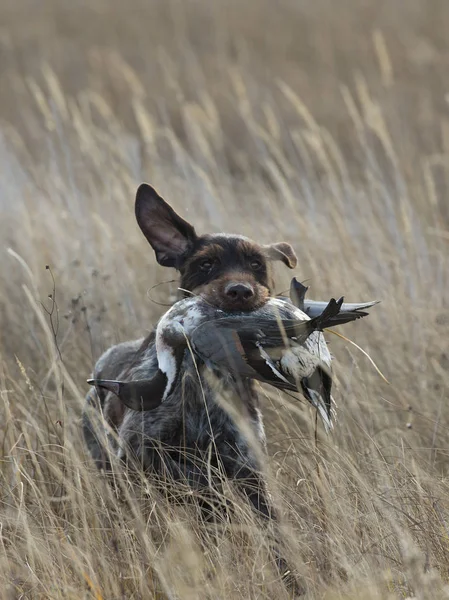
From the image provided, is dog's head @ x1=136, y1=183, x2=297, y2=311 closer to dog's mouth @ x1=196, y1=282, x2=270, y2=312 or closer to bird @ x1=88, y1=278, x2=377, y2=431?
dog's mouth @ x1=196, y1=282, x2=270, y2=312

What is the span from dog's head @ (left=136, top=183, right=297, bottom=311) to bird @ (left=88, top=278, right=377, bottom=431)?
0.42 meters

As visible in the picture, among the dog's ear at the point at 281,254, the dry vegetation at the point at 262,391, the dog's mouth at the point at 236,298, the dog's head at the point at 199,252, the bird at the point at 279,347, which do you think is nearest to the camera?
the dry vegetation at the point at 262,391

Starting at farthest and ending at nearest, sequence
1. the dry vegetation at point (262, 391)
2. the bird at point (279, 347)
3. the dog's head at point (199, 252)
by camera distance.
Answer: the dog's head at point (199, 252) < the bird at point (279, 347) < the dry vegetation at point (262, 391)

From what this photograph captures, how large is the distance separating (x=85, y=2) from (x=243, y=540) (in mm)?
22882

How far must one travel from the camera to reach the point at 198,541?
3549mm

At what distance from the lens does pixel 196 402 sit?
A: 414cm

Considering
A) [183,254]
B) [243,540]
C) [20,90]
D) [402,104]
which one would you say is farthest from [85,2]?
[243,540]

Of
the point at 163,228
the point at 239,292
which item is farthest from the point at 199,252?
the point at 239,292

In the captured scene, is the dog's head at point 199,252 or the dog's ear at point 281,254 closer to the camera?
the dog's head at point 199,252

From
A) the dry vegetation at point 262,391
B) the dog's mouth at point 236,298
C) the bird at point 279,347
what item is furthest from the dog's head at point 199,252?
the bird at point 279,347

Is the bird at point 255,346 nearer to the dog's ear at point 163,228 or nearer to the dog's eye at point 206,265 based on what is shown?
the dog's eye at point 206,265

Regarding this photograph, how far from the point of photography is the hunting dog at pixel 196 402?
3918mm

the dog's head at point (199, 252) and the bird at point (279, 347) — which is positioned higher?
the dog's head at point (199, 252)

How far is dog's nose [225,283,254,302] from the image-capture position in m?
3.90
